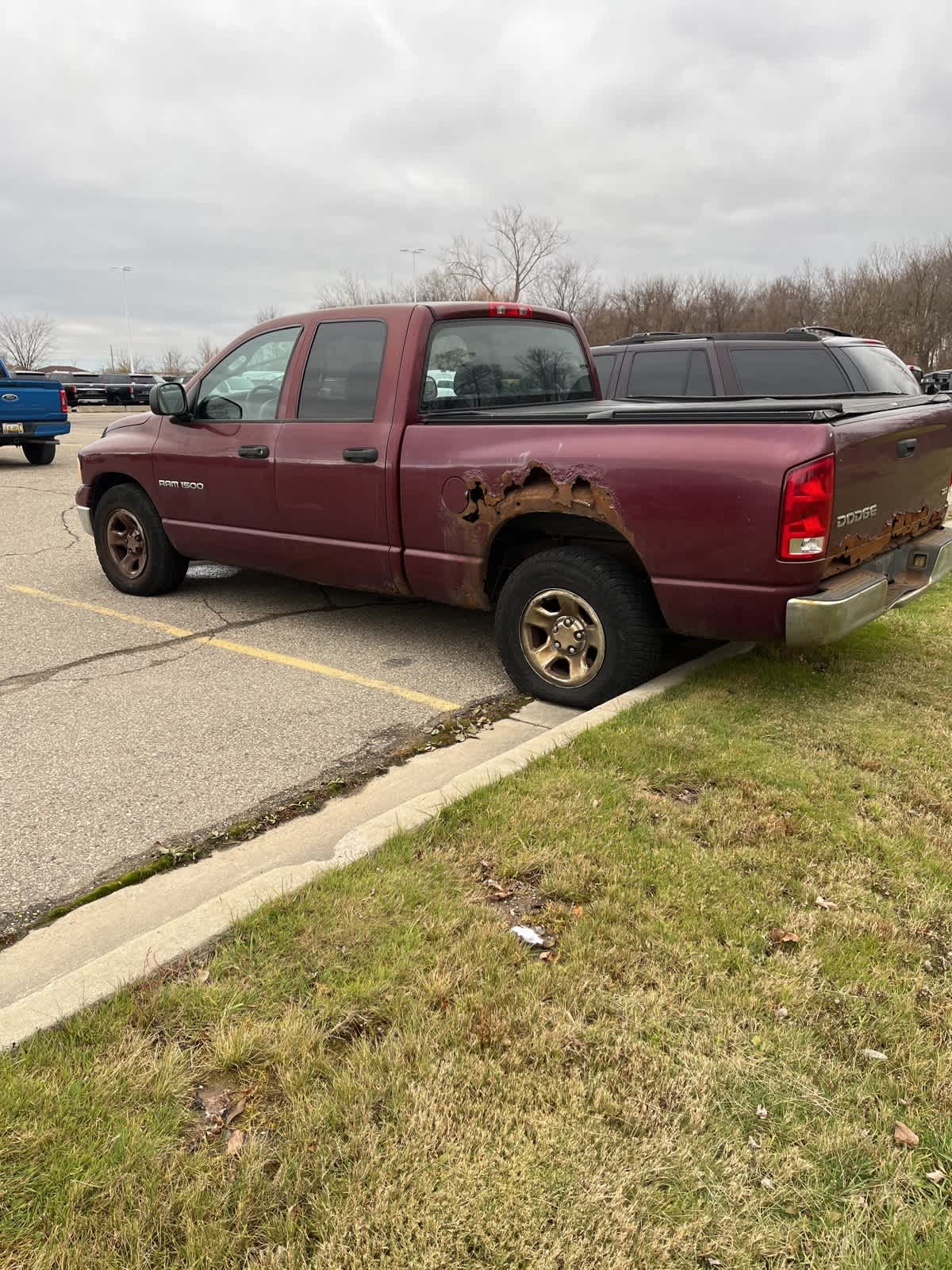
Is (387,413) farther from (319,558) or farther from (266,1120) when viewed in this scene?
(266,1120)

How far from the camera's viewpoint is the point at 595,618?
439 cm

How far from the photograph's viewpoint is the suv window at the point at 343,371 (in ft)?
16.9

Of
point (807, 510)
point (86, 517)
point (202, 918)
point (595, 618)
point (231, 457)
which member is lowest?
point (202, 918)

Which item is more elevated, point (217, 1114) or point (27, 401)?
point (27, 401)

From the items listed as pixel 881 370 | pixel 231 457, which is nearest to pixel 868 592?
pixel 231 457

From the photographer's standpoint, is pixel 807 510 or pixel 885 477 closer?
pixel 807 510

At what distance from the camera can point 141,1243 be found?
66.9 inches

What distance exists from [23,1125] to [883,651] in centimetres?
464

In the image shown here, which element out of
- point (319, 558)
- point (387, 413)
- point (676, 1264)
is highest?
point (387, 413)

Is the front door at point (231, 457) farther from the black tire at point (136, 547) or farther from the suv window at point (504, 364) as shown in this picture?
the suv window at point (504, 364)

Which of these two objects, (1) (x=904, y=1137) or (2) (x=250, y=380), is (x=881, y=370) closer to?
(2) (x=250, y=380)

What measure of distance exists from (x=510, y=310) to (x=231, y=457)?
195cm

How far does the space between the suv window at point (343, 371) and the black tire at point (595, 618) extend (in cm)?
141

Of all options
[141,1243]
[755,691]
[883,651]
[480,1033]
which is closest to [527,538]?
[755,691]
